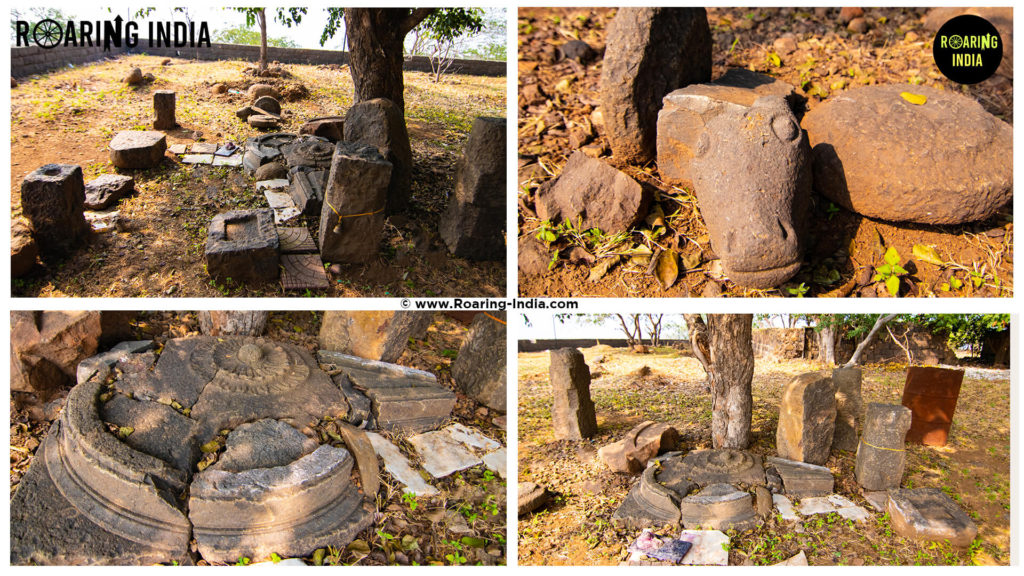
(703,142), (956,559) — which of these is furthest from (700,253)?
(956,559)

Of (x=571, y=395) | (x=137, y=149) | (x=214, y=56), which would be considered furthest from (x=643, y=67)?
(x=214, y=56)

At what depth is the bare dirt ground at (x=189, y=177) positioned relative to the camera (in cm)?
414

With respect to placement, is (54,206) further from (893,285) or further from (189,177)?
(893,285)

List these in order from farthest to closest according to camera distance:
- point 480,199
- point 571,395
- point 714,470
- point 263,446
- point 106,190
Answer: point 106,190
point 571,395
point 480,199
point 714,470
point 263,446

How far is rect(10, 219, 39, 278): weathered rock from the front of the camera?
3.75 metres

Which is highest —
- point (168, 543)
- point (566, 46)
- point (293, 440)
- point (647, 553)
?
point (566, 46)

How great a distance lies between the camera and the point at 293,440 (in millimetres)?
2945

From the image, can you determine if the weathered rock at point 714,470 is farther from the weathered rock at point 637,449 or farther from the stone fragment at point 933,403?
the stone fragment at point 933,403

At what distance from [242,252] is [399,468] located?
1.98m

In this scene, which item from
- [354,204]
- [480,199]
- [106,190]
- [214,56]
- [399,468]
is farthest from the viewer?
[214,56]

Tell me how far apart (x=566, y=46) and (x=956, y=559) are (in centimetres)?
419

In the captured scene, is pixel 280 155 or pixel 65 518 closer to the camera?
pixel 65 518

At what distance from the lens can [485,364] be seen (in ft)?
12.5
